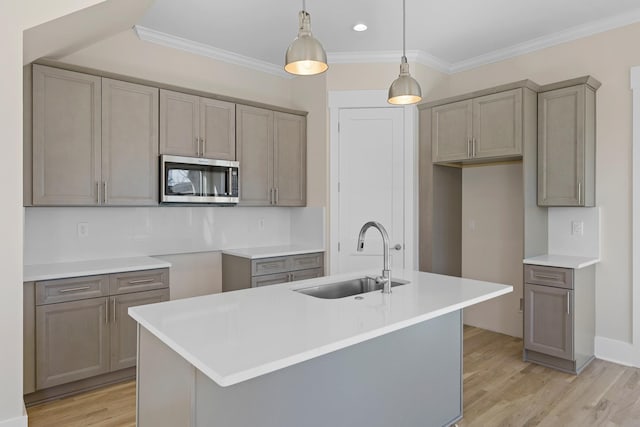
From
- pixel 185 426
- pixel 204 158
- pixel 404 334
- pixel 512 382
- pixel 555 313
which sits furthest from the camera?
pixel 204 158

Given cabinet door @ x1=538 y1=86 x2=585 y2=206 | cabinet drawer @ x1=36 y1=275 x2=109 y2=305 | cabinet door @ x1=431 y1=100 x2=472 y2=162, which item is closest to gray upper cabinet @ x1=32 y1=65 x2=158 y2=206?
cabinet drawer @ x1=36 y1=275 x2=109 y2=305

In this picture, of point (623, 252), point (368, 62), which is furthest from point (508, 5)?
point (623, 252)

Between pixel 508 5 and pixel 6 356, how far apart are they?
162 inches

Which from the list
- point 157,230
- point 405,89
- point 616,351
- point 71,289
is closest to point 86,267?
point 71,289

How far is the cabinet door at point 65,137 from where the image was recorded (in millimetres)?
2791

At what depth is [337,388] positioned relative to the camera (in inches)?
67.8

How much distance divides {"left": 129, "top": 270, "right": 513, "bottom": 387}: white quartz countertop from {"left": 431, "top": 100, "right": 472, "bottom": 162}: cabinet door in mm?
1860

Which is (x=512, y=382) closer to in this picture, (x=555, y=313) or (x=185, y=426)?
(x=555, y=313)

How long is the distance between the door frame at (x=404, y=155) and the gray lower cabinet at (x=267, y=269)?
197 millimetres

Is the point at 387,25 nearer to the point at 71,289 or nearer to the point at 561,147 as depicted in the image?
the point at 561,147

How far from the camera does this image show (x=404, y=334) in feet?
6.59

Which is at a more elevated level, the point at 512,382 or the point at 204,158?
the point at 204,158

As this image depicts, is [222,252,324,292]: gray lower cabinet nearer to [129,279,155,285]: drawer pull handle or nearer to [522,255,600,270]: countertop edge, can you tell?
[129,279,155,285]: drawer pull handle

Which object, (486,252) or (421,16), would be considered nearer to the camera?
(421,16)
